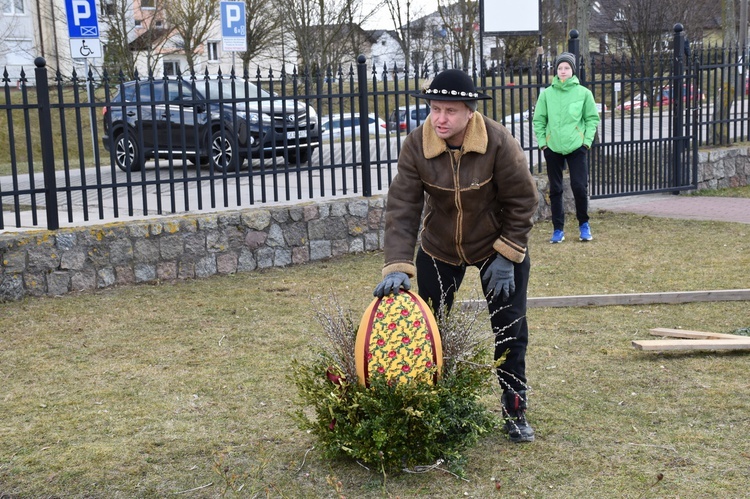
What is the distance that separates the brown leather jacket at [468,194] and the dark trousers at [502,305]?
165 millimetres

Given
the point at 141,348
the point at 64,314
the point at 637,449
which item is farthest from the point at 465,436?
the point at 64,314

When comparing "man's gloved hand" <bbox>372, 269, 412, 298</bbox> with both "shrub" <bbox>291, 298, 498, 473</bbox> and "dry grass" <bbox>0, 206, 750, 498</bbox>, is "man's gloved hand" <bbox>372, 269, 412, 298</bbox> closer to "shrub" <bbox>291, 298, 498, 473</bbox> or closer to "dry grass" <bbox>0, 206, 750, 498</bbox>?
"shrub" <bbox>291, 298, 498, 473</bbox>

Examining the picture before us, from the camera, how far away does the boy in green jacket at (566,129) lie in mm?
10016

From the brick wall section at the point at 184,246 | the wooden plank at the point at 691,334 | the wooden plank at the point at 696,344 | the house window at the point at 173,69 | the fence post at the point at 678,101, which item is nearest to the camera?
the wooden plank at the point at 696,344

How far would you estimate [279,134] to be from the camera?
10.7m

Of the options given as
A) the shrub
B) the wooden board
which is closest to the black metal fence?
the wooden board

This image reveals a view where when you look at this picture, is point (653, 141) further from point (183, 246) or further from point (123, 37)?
point (123, 37)

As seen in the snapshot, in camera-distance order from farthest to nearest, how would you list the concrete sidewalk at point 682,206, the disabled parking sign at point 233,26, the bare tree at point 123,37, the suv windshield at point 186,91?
the bare tree at point 123,37 < the disabled parking sign at point 233,26 < the concrete sidewalk at point 682,206 < the suv windshield at point 186,91

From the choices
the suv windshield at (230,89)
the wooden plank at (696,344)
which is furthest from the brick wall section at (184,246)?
the wooden plank at (696,344)

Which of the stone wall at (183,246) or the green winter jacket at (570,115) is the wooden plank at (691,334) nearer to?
the green winter jacket at (570,115)

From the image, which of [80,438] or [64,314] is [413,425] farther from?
[64,314]

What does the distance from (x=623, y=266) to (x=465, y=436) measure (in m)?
5.32

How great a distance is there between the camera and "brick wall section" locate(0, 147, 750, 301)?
8258mm

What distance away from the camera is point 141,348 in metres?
6.59
